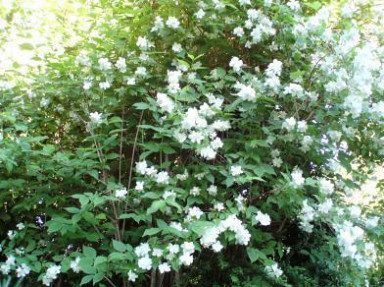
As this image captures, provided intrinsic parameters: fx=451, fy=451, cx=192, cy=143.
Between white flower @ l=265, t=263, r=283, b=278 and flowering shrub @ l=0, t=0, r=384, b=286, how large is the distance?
49mm

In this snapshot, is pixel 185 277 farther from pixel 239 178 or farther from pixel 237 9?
pixel 237 9

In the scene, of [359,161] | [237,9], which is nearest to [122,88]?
[237,9]

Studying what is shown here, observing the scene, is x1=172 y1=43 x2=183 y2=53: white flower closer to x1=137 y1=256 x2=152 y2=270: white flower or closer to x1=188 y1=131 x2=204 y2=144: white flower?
x1=188 y1=131 x2=204 y2=144: white flower

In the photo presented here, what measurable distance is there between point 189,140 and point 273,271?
107cm

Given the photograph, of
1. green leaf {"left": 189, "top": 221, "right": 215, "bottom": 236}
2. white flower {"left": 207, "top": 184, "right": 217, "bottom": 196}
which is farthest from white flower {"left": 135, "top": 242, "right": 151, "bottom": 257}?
white flower {"left": 207, "top": 184, "right": 217, "bottom": 196}

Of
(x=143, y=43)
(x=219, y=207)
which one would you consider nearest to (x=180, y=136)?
(x=219, y=207)

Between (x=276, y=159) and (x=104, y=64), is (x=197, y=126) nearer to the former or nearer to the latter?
(x=276, y=159)

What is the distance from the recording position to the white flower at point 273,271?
2886mm

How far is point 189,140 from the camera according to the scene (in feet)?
8.45

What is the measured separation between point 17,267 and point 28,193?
1.67 ft

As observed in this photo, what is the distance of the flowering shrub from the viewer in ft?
8.34

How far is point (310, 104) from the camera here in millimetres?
2879

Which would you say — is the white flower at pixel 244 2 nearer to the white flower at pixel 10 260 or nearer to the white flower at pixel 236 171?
the white flower at pixel 236 171

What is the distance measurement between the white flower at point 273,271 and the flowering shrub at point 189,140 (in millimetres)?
49
